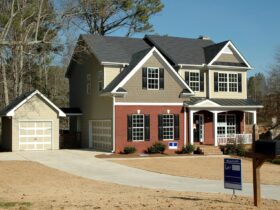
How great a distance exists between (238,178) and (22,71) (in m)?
38.7

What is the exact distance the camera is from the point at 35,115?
35.3 m

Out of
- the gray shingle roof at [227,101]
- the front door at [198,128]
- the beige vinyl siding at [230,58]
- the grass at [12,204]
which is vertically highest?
the beige vinyl siding at [230,58]

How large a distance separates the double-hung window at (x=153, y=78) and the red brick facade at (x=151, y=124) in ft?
5.01

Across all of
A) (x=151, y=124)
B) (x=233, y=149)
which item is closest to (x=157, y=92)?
(x=151, y=124)

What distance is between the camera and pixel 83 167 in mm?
25500

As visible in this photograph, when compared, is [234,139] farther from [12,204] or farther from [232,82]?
[12,204]

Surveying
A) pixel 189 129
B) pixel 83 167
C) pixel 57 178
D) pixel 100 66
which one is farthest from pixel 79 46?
pixel 57 178

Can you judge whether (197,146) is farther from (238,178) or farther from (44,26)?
(238,178)

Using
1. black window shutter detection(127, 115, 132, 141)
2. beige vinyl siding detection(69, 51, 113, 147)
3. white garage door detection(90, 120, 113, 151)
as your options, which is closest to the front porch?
black window shutter detection(127, 115, 132, 141)

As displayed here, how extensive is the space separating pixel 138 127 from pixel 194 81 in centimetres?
702

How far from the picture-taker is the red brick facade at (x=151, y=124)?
33.3 m

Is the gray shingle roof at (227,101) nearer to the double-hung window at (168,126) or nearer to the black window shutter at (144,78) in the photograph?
the double-hung window at (168,126)

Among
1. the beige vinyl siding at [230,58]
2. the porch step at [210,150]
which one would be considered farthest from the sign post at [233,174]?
the beige vinyl siding at [230,58]

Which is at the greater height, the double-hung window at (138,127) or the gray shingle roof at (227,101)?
the gray shingle roof at (227,101)
